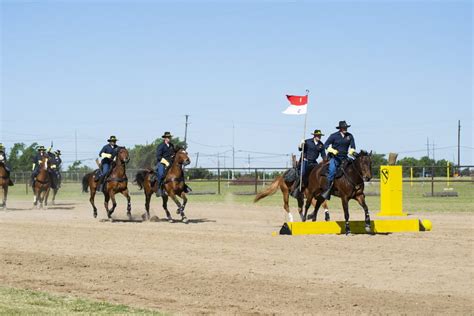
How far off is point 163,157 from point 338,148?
21.4 ft

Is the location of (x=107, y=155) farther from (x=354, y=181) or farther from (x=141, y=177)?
(x=354, y=181)

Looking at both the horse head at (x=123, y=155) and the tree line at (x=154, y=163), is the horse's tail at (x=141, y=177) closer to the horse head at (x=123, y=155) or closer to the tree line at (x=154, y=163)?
the horse head at (x=123, y=155)

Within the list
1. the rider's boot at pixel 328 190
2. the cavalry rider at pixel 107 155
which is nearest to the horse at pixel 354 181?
the rider's boot at pixel 328 190

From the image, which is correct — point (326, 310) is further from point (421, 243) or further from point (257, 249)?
point (421, 243)

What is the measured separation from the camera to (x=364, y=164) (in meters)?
20.7

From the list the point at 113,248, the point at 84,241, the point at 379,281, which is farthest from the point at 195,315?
the point at 84,241

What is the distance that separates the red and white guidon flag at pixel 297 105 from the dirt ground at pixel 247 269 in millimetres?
3325

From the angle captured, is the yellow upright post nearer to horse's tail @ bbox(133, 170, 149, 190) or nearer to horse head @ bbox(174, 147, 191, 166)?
horse head @ bbox(174, 147, 191, 166)

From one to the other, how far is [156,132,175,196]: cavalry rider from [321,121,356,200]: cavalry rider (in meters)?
6.09

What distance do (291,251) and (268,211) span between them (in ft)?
49.6

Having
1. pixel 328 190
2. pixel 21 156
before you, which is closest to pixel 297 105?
pixel 328 190

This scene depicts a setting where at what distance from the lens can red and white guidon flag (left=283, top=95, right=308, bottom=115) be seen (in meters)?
22.7

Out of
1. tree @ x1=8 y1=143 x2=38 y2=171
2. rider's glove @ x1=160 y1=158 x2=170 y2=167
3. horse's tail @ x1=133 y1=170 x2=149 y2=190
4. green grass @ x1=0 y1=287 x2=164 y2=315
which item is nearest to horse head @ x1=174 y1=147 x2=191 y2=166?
rider's glove @ x1=160 y1=158 x2=170 y2=167

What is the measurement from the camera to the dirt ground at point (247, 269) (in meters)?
11.8
